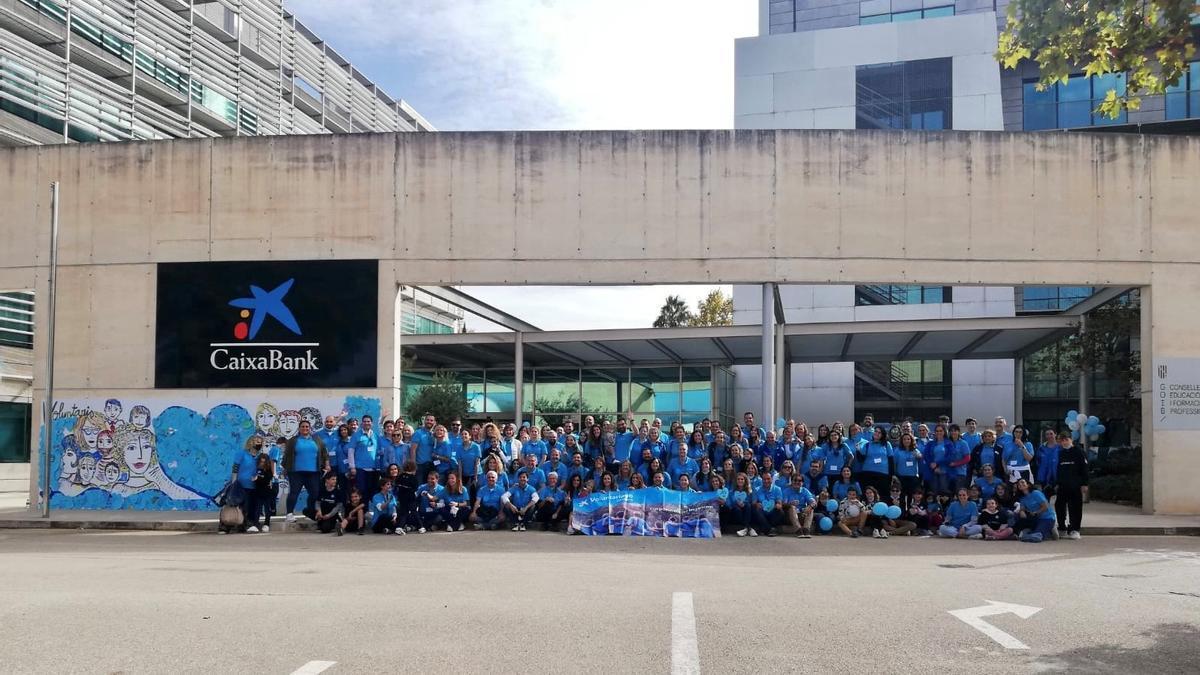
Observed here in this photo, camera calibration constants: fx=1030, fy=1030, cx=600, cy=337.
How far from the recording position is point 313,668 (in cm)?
623

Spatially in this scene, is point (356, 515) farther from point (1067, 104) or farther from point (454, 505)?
point (1067, 104)

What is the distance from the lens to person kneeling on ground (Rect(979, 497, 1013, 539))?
48.9 ft

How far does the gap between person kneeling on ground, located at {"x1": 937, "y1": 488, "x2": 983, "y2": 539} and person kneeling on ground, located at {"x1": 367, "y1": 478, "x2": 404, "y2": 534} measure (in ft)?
26.7

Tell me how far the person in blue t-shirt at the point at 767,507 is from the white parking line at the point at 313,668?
10069mm

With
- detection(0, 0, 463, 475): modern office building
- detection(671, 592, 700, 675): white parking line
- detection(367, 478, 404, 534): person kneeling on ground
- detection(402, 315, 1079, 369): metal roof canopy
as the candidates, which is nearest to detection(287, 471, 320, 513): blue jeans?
detection(367, 478, 404, 534): person kneeling on ground

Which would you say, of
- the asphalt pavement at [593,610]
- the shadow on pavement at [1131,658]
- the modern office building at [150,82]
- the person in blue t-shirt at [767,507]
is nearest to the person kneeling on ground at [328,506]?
the asphalt pavement at [593,610]

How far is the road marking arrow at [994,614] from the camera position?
23.2 ft

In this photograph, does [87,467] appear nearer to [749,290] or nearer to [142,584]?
[142,584]

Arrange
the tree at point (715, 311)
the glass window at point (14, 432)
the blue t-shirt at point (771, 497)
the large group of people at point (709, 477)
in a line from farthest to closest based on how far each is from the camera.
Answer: the tree at point (715, 311), the glass window at point (14, 432), the blue t-shirt at point (771, 497), the large group of people at point (709, 477)

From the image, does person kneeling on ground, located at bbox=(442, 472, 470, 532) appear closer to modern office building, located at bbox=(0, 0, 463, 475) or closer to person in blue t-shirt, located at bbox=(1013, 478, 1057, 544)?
person in blue t-shirt, located at bbox=(1013, 478, 1057, 544)

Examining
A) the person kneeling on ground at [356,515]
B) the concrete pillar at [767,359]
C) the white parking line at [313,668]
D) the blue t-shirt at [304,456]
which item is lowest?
the person kneeling on ground at [356,515]

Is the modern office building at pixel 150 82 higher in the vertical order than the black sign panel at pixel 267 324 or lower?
higher

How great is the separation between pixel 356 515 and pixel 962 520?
9.09 meters

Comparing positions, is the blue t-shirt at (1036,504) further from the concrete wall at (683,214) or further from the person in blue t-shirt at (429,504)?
the person in blue t-shirt at (429,504)
